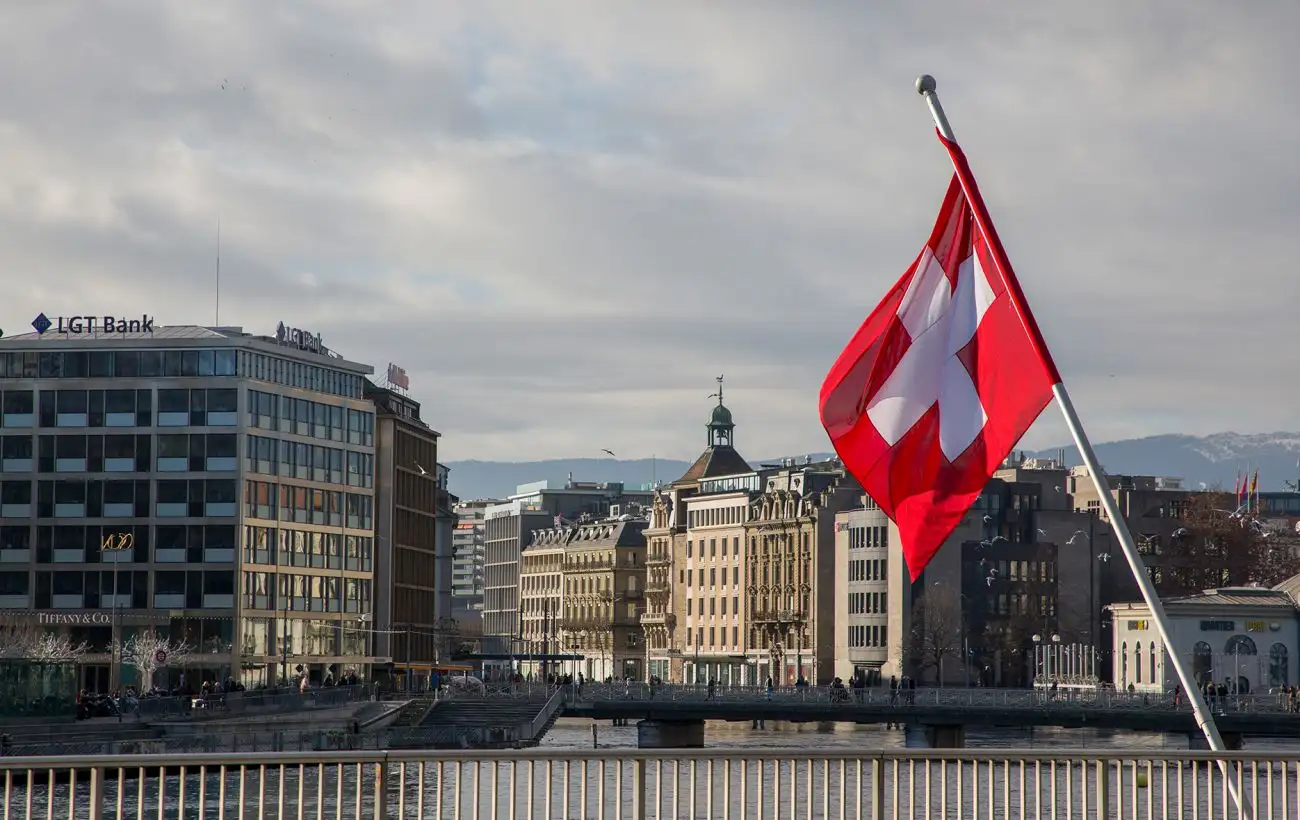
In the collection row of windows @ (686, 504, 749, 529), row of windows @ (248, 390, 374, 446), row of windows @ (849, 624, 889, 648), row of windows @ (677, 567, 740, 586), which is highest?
row of windows @ (248, 390, 374, 446)

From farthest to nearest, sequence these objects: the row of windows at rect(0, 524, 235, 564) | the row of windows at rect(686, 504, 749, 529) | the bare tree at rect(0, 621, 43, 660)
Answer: the row of windows at rect(686, 504, 749, 529)
the row of windows at rect(0, 524, 235, 564)
the bare tree at rect(0, 621, 43, 660)

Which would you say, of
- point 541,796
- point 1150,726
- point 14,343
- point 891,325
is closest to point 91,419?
point 14,343

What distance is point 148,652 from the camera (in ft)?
364

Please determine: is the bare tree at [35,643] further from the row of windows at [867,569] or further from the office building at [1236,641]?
the row of windows at [867,569]

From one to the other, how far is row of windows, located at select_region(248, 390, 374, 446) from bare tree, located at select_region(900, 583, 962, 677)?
4482 cm

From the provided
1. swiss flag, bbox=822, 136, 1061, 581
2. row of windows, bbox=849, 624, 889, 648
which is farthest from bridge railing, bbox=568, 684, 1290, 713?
swiss flag, bbox=822, 136, 1061, 581

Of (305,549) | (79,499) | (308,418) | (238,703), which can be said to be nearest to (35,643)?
(79,499)

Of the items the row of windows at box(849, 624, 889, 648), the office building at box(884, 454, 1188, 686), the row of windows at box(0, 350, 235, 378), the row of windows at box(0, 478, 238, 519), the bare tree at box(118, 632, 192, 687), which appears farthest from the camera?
the row of windows at box(849, 624, 889, 648)

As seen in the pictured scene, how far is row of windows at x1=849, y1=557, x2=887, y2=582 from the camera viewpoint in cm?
16650

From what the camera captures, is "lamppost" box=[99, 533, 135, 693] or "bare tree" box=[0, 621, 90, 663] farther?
"lamppost" box=[99, 533, 135, 693]

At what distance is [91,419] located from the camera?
120 meters

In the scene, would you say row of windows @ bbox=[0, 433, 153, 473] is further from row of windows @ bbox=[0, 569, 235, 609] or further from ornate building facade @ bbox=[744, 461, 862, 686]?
ornate building facade @ bbox=[744, 461, 862, 686]

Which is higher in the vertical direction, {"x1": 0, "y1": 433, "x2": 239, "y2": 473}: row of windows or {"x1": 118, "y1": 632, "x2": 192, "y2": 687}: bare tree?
{"x1": 0, "y1": 433, "x2": 239, "y2": 473}: row of windows

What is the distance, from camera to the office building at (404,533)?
147375 millimetres
